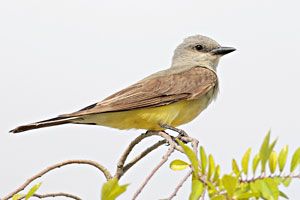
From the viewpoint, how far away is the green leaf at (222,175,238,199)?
216 cm

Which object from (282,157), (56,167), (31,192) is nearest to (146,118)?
(56,167)

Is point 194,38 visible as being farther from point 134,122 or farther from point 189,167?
point 189,167

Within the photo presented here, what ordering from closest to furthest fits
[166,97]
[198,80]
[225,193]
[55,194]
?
1. [225,193]
2. [55,194]
3. [166,97]
4. [198,80]

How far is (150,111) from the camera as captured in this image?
5578 millimetres

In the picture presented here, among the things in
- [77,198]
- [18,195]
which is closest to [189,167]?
[18,195]

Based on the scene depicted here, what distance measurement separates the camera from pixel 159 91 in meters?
5.98

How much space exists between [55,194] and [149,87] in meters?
2.72

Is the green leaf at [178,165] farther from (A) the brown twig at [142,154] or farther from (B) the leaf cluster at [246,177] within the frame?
(A) the brown twig at [142,154]

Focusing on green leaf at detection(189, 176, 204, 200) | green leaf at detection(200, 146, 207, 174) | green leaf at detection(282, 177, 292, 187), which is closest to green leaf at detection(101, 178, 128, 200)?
green leaf at detection(189, 176, 204, 200)

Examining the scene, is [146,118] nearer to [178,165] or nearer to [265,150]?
[178,165]

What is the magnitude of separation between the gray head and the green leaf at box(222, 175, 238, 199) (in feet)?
16.1

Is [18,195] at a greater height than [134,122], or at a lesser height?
greater

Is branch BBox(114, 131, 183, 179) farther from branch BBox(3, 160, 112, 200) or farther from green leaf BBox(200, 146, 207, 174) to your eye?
green leaf BBox(200, 146, 207, 174)

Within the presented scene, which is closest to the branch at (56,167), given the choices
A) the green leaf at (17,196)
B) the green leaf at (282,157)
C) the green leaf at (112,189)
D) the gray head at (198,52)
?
the green leaf at (17,196)
